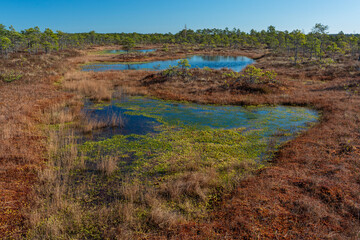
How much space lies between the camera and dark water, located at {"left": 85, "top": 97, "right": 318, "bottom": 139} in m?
14.4

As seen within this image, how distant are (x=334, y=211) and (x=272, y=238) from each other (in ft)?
8.31

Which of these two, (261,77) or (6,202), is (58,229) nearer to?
(6,202)

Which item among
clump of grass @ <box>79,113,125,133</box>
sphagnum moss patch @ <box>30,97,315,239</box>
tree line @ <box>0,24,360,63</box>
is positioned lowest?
sphagnum moss patch @ <box>30,97,315,239</box>

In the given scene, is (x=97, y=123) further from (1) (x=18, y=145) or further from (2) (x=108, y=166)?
(2) (x=108, y=166)

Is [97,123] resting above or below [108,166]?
above

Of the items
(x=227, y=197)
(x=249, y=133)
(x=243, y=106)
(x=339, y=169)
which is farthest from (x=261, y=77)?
(x=227, y=197)

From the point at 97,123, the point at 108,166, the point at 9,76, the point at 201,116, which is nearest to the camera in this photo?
the point at 108,166

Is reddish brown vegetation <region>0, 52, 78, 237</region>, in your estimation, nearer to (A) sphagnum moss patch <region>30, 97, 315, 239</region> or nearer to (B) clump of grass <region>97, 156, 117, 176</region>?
(A) sphagnum moss patch <region>30, 97, 315, 239</region>

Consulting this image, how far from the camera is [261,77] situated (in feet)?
85.2

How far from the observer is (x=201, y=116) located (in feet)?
55.5

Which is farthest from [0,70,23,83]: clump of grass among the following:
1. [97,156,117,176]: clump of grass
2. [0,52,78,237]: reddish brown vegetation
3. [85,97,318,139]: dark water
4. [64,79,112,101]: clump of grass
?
[97,156,117,176]: clump of grass

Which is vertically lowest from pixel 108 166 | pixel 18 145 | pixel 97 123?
pixel 108 166

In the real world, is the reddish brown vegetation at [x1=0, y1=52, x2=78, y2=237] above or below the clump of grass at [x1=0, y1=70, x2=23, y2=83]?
below

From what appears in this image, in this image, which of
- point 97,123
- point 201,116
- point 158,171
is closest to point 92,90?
point 97,123
